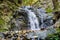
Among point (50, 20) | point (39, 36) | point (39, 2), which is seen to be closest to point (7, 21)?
point (50, 20)

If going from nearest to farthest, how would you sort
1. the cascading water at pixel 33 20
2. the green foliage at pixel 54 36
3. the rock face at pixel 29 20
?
1. the green foliage at pixel 54 36
2. the rock face at pixel 29 20
3. the cascading water at pixel 33 20

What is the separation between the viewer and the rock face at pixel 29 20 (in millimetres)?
11241

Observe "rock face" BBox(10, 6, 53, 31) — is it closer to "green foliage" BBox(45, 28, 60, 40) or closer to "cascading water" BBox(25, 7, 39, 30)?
"cascading water" BBox(25, 7, 39, 30)

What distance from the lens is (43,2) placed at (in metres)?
20.0

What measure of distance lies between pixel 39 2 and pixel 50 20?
800 centimetres

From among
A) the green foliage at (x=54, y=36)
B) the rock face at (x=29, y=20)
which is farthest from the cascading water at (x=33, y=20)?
the green foliage at (x=54, y=36)

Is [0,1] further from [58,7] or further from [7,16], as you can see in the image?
[58,7]

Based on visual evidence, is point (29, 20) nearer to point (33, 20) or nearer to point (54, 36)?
point (33, 20)

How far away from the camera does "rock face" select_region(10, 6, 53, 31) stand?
36.9 feet

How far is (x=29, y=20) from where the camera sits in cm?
1180

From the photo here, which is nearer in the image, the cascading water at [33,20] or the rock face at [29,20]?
the rock face at [29,20]

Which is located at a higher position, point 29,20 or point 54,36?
point 54,36

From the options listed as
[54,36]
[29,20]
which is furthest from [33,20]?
[54,36]

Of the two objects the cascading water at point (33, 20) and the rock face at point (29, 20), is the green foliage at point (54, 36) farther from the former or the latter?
the cascading water at point (33, 20)
